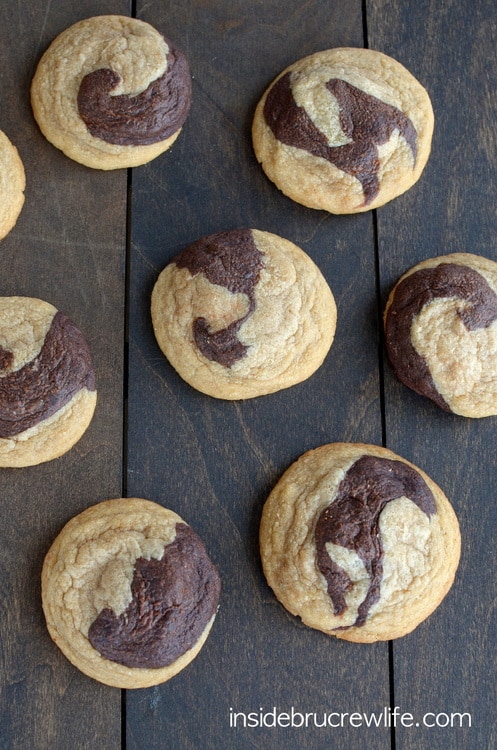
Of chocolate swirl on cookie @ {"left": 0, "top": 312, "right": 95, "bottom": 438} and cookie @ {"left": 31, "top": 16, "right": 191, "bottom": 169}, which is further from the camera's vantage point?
cookie @ {"left": 31, "top": 16, "right": 191, "bottom": 169}

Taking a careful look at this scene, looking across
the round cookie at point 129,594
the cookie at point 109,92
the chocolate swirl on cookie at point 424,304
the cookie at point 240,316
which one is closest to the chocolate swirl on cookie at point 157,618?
the round cookie at point 129,594

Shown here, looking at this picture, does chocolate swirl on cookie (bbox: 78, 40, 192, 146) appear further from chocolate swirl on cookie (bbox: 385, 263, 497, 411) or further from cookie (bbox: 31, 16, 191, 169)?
chocolate swirl on cookie (bbox: 385, 263, 497, 411)

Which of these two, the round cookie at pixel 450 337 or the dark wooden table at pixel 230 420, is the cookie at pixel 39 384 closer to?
the dark wooden table at pixel 230 420

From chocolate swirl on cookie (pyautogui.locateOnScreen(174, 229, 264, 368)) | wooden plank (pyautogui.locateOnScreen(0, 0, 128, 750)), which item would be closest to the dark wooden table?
wooden plank (pyautogui.locateOnScreen(0, 0, 128, 750))

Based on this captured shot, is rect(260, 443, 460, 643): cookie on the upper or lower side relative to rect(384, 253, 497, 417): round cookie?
lower

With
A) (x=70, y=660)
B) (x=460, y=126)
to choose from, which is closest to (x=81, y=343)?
(x=70, y=660)

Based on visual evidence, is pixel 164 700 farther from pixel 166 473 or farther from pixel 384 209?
pixel 384 209

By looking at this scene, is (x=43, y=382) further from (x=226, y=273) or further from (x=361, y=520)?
(x=361, y=520)

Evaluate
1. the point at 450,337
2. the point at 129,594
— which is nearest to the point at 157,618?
the point at 129,594
